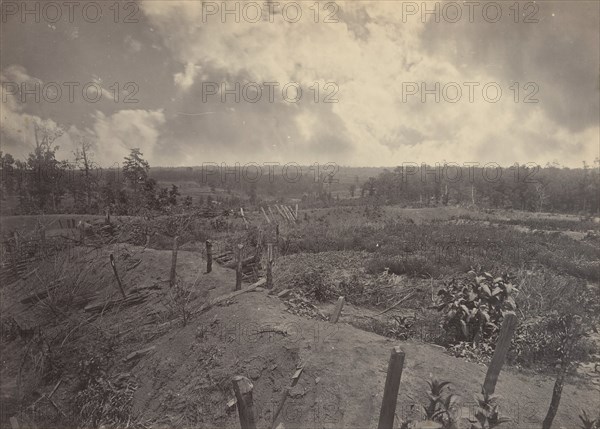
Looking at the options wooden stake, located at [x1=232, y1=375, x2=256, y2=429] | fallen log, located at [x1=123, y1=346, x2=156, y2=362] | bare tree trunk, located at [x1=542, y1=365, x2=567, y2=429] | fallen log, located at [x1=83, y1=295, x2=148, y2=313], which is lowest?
fallen log, located at [x1=123, y1=346, x2=156, y2=362]

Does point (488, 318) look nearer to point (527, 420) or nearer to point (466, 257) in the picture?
point (527, 420)

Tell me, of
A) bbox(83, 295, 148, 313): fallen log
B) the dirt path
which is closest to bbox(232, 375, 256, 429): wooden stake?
the dirt path

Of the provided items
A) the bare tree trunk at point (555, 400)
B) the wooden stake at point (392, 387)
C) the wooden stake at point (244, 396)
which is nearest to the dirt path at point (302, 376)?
the bare tree trunk at point (555, 400)

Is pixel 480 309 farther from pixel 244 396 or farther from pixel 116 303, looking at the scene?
pixel 116 303

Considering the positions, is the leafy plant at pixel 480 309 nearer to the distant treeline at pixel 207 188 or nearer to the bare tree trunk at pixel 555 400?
the bare tree trunk at pixel 555 400

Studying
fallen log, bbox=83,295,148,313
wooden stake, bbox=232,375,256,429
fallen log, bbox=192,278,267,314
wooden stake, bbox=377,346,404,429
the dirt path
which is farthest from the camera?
fallen log, bbox=83,295,148,313

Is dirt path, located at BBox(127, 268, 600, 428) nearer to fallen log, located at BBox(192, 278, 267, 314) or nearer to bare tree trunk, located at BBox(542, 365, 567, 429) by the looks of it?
bare tree trunk, located at BBox(542, 365, 567, 429)

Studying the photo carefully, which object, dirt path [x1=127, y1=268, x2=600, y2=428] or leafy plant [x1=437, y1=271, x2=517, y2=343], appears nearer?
dirt path [x1=127, y1=268, x2=600, y2=428]
